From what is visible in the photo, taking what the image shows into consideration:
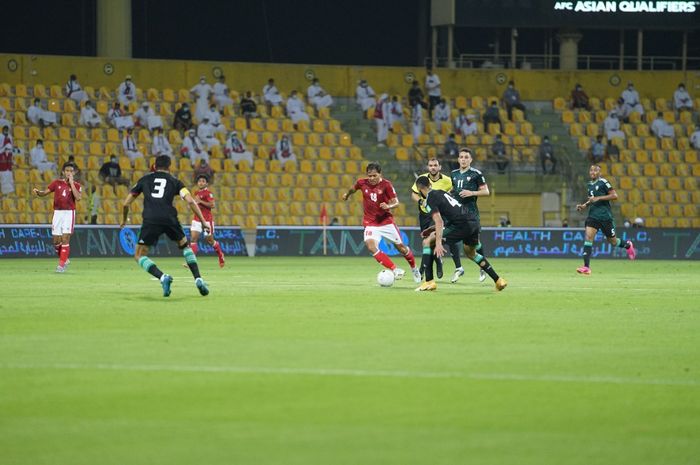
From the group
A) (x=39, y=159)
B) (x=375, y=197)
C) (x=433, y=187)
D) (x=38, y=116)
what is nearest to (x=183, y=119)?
(x=38, y=116)

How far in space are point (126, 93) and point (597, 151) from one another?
659 inches

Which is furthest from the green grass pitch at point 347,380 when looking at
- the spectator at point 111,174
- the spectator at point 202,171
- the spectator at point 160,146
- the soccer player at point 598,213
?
the spectator at point 160,146

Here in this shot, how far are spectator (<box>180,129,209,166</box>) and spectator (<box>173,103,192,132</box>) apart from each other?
0.83 m

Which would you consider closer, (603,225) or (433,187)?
(433,187)

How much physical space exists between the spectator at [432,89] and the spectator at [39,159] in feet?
47.2

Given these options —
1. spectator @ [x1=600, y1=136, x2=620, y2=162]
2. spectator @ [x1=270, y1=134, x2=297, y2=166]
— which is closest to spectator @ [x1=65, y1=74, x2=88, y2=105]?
spectator @ [x1=270, y1=134, x2=297, y2=166]

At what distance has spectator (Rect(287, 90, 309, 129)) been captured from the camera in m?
45.2

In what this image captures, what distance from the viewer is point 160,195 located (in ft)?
59.3

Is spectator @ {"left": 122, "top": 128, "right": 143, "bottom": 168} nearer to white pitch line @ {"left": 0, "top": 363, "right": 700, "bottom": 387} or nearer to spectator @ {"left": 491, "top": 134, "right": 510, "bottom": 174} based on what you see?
spectator @ {"left": 491, "top": 134, "right": 510, "bottom": 174}

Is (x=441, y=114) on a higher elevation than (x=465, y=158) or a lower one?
higher

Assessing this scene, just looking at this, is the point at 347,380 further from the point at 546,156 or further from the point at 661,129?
the point at 661,129

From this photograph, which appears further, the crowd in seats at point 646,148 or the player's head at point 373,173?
the crowd in seats at point 646,148

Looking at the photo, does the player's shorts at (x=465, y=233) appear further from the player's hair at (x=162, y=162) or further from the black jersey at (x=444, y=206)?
the player's hair at (x=162, y=162)

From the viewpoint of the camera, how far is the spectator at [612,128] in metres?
46.6
